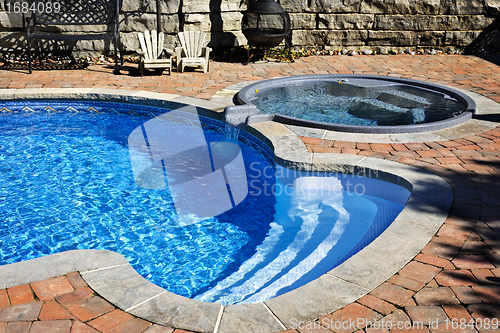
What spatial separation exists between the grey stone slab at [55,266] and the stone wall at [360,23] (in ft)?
21.7

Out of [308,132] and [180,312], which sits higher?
[308,132]

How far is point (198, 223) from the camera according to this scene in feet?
11.9

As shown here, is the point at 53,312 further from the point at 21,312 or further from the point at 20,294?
the point at 20,294

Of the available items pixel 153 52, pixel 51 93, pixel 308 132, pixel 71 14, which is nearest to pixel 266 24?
pixel 153 52

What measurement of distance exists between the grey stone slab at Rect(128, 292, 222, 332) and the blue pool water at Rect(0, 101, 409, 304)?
Answer: 1.73 feet

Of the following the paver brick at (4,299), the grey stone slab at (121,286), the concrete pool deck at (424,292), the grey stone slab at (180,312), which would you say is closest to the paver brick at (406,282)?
the concrete pool deck at (424,292)

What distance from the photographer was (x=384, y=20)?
916cm

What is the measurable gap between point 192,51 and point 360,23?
145 inches

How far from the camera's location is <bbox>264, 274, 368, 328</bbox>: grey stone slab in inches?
86.2

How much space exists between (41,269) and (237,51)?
277 inches

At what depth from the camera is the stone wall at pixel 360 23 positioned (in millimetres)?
8516

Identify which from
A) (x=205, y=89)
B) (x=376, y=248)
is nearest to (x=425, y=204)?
(x=376, y=248)

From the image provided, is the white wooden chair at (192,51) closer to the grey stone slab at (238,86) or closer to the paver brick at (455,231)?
the grey stone slab at (238,86)

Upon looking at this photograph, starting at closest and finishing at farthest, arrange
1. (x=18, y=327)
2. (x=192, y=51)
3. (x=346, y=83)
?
(x=18, y=327), (x=346, y=83), (x=192, y=51)
